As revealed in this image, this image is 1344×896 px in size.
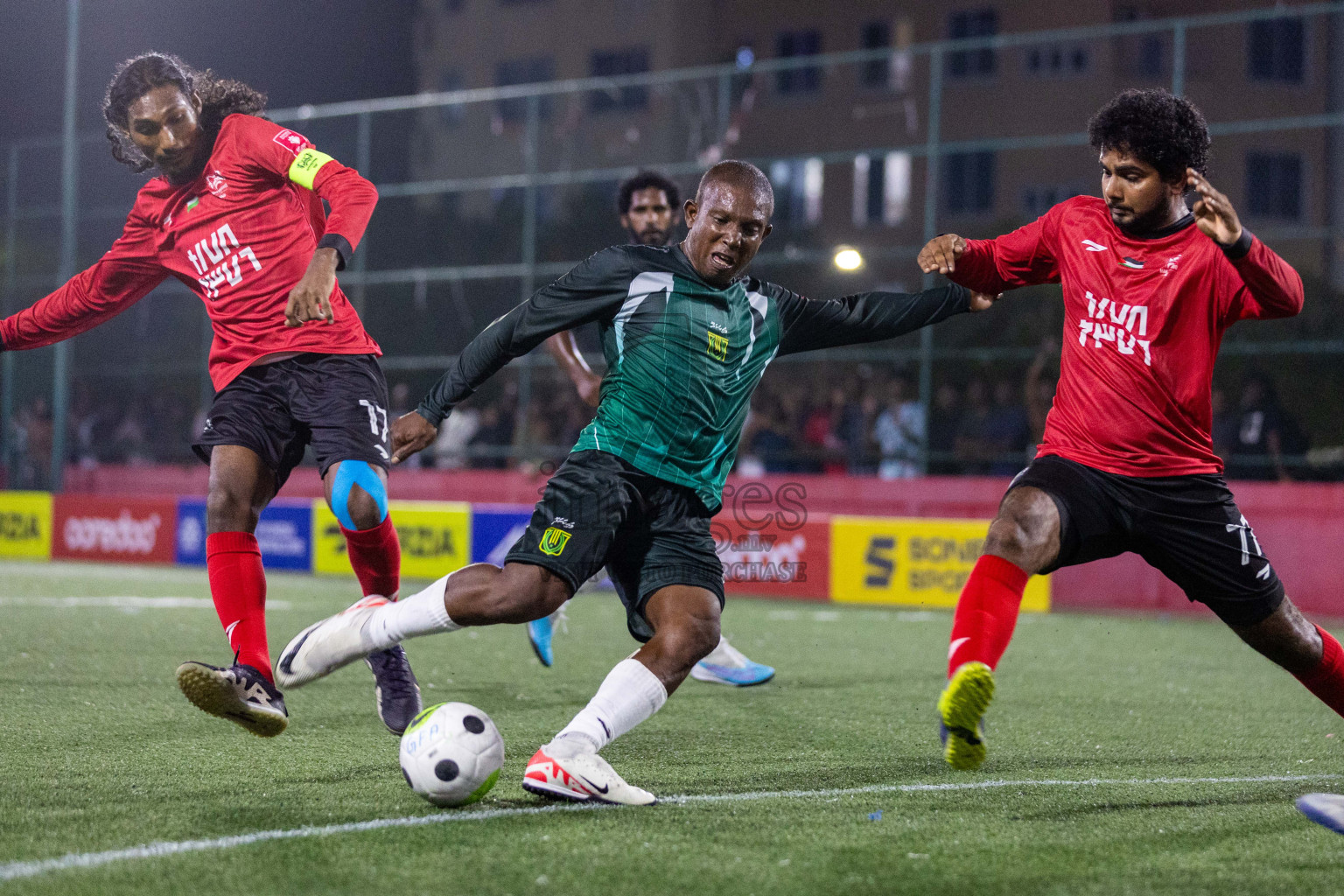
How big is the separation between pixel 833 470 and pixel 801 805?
12.6 m

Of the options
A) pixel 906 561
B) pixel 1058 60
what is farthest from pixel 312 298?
pixel 1058 60

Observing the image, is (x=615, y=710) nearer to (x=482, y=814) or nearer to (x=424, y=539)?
(x=482, y=814)

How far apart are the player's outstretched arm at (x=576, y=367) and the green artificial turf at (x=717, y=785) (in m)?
1.45

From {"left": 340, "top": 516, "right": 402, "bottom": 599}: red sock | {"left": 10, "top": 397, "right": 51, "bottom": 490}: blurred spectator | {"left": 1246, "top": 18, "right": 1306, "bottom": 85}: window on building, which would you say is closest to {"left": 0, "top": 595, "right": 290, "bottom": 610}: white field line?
{"left": 340, "top": 516, "right": 402, "bottom": 599}: red sock

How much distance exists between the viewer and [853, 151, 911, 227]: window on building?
18031 mm

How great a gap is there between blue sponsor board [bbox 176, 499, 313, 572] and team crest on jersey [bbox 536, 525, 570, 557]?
12.4 meters

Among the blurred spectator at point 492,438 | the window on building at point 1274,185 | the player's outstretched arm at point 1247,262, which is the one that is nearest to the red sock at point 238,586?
the player's outstretched arm at point 1247,262

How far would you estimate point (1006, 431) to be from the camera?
15.6 m

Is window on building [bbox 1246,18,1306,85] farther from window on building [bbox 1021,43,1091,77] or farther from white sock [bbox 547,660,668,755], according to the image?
white sock [bbox 547,660,668,755]

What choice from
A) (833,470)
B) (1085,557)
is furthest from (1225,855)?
(833,470)

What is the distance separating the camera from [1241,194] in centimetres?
2152

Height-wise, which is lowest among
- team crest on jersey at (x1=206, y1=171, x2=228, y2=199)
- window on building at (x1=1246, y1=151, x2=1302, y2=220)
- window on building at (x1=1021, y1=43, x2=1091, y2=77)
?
team crest on jersey at (x1=206, y1=171, x2=228, y2=199)

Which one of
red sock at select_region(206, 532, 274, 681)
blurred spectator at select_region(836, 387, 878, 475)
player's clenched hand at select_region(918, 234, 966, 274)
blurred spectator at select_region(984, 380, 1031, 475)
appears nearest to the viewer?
player's clenched hand at select_region(918, 234, 966, 274)

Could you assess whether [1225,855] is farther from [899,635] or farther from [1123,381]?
[899,635]
